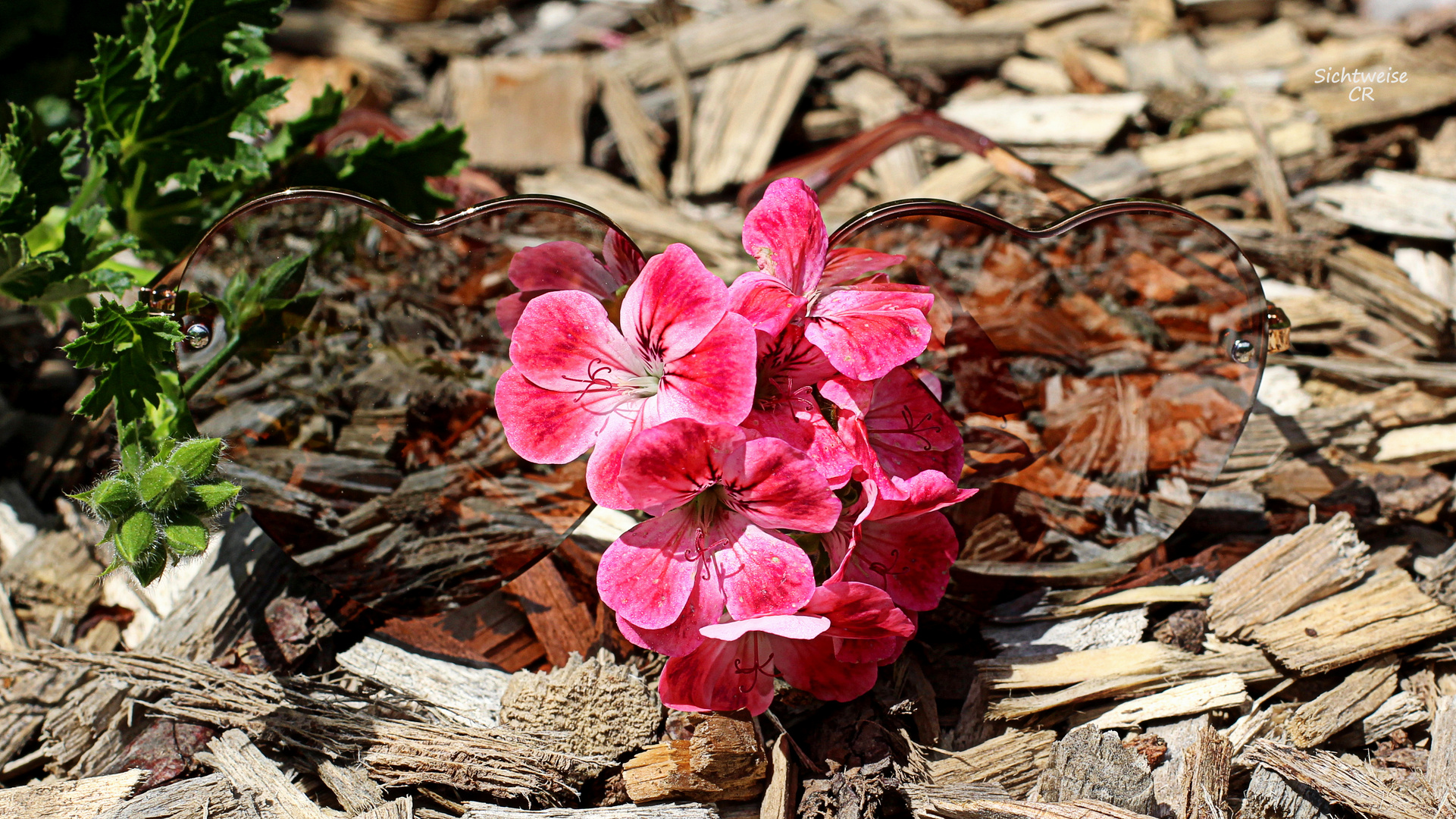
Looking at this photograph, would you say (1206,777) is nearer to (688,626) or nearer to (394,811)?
(688,626)

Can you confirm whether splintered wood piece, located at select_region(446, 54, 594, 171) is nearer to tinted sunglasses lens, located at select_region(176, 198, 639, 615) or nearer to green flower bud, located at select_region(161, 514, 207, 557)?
tinted sunglasses lens, located at select_region(176, 198, 639, 615)

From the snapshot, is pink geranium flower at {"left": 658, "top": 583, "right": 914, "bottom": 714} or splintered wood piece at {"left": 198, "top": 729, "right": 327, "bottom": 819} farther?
splintered wood piece at {"left": 198, "top": 729, "right": 327, "bottom": 819}

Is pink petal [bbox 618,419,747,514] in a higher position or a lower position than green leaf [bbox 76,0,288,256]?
lower

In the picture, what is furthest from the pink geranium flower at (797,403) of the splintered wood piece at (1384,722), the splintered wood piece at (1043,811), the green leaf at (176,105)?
the green leaf at (176,105)

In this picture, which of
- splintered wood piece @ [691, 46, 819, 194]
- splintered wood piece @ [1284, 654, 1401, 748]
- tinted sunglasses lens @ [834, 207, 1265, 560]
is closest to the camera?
splintered wood piece @ [1284, 654, 1401, 748]

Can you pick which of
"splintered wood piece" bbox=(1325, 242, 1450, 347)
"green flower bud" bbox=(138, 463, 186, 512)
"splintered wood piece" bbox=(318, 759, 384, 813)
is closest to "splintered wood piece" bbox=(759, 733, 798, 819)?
"splintered wood piece" bbox=(318, 759, 384, 813)

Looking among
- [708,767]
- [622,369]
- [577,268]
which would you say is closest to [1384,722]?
[708,767]
